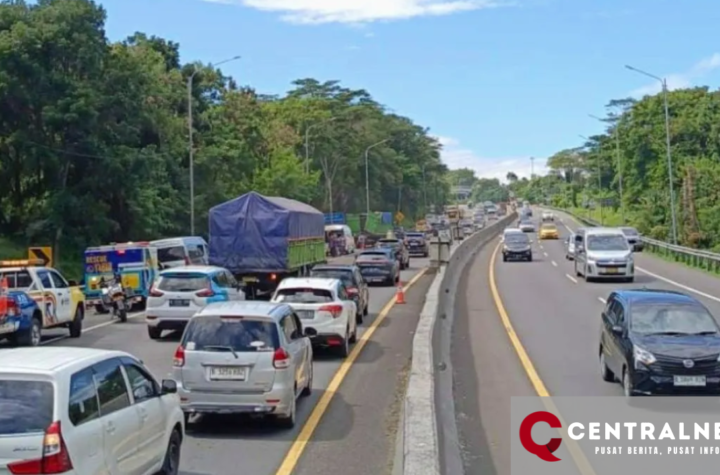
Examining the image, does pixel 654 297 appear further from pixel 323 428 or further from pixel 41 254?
pixel 41 254

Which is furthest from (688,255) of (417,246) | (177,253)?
(177,253)

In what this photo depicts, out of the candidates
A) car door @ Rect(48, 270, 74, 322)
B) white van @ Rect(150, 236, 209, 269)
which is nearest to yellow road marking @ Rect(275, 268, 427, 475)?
car door @ Rect(48, 270, 74, 322)

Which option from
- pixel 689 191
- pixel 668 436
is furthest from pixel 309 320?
pixel 689 191

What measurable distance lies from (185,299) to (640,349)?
38.8ft

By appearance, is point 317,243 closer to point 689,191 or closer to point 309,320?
point 309,320

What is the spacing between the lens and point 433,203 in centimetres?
16188

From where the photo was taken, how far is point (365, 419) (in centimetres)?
1349

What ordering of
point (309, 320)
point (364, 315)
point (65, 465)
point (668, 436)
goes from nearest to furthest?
point (65, 465), point (668, 436), point (309, 320), point (364, 315)

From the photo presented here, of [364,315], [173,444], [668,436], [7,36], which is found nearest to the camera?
[173,444]

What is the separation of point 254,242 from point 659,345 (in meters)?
20.1

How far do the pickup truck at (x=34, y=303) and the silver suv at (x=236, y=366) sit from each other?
352 inches

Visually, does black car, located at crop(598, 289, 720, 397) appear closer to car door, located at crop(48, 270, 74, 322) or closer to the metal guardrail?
car door, located at crop(48, 270, 74, 322)

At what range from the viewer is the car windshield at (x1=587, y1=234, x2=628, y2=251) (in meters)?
40.4

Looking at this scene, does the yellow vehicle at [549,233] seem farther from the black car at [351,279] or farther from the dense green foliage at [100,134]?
the black car at [351,279]
